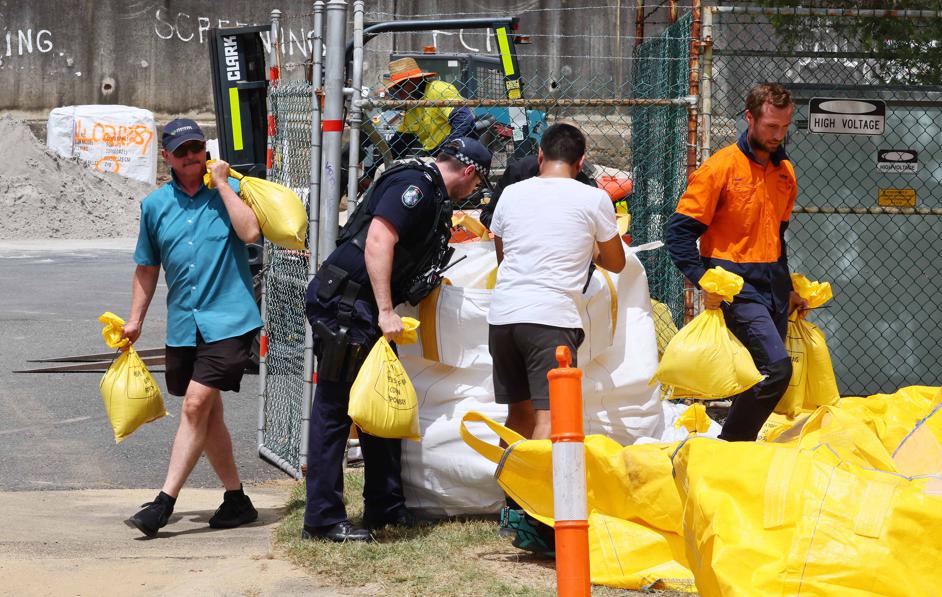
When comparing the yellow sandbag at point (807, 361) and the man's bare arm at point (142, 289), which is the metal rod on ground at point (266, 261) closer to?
the man's bare arm at point (142, 289)

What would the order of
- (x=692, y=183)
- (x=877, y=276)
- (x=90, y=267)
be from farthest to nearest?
(x=90, y=267)
(x=877, y=276)
(x=692, y=183)

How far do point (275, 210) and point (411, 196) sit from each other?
76 cm

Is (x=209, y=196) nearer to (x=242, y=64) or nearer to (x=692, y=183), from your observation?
(x=692, y=183)

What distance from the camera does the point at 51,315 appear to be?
12000mm

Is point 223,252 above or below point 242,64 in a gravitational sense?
below

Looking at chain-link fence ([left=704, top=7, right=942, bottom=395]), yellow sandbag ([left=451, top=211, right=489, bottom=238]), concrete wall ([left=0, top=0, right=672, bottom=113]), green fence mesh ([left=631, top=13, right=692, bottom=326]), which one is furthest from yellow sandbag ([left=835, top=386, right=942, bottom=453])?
concrete wall ([left=0, top=0, right=672, bottom=113])

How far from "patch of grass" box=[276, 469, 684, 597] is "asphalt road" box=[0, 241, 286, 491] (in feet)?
5.41

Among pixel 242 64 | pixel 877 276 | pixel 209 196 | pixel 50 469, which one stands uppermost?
pixel 242 64

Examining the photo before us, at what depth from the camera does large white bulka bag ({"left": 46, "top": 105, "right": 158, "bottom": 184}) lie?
2442 centimetres

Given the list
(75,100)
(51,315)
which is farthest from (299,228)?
(75,100)

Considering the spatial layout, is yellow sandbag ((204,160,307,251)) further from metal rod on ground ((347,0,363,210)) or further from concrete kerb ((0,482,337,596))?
concrete kerb ((0,482,337,596))

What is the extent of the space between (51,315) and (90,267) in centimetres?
444

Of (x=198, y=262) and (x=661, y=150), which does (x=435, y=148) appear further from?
(x=198, y=262)

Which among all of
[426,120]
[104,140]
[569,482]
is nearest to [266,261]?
[426,120]
